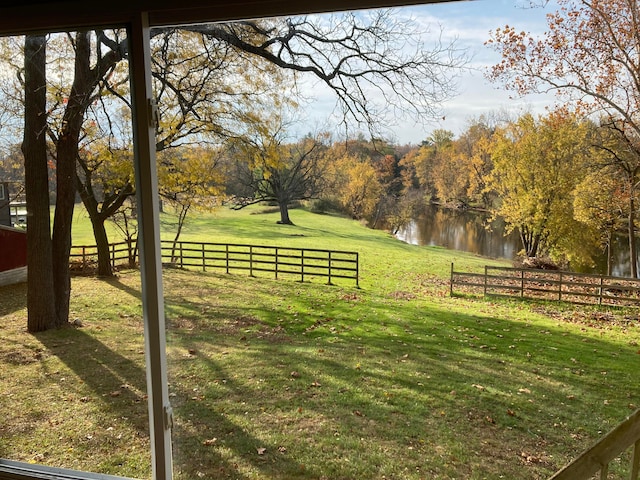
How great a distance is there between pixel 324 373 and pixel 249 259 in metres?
0.60

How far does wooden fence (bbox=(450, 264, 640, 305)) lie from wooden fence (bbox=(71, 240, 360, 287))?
1.63 feet

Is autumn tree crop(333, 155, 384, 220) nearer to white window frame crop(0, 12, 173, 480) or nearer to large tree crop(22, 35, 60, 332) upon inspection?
white window frame crop(0, 12, 173, 480)

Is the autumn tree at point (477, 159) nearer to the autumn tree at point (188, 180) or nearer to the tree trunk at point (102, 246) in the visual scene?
the autumn tree at point (188, 180)

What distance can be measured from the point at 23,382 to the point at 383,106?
1958mm

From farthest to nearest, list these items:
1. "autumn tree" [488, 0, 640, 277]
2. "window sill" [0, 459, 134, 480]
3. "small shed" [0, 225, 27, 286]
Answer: "small shed" [0, 225, 27, 286], "window sill" [0, 459, 134, 480], "autumn tree" [488, 0, 640, 277]

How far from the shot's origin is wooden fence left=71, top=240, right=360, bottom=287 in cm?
186

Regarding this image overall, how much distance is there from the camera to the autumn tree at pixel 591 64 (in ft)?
4.67

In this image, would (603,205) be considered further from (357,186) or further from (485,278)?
(357,186)

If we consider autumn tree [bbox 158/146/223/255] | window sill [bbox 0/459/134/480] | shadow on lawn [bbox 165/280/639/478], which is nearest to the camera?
shadow on lawn [bbox 165/280/639/478]

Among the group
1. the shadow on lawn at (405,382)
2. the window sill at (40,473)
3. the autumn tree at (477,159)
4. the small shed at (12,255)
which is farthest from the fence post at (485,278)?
the small shed at (12,255)

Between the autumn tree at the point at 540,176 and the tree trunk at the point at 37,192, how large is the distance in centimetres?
186

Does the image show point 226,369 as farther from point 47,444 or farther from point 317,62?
point 317,62

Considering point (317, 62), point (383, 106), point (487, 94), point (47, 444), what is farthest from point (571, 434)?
point (47, 444)

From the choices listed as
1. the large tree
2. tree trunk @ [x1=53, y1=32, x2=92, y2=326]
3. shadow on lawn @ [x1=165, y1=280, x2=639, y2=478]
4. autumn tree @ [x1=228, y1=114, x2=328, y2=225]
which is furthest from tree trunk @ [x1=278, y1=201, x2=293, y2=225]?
the large tree
